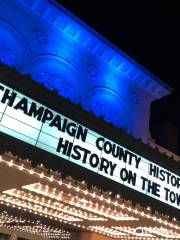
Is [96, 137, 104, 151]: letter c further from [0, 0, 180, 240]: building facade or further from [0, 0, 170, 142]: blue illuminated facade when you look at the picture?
[0, 0, 170, 142]: blue illuminated facade

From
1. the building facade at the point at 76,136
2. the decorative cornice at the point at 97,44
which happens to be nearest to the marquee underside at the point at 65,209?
the building facade at the point at 76,136

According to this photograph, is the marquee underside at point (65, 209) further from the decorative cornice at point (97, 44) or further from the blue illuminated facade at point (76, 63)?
the decorative cornice at point (97, 44)

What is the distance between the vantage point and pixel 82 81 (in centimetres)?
1388

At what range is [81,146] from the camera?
27.9ft

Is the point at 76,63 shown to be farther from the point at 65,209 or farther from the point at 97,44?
the point at 65,209

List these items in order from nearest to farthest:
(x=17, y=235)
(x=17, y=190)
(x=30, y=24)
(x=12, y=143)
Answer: (x=12, y=143)
(x=17, y=190)
(x=30, y=24)
(x=17, y=235)

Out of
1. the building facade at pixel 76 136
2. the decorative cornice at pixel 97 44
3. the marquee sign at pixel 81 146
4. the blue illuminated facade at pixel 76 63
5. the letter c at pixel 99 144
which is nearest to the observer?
the marquee sign at pixel 81 146

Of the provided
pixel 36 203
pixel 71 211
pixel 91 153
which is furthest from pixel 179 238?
pixel 91 153

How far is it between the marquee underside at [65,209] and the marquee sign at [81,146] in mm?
717

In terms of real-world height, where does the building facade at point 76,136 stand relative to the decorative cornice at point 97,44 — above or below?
below

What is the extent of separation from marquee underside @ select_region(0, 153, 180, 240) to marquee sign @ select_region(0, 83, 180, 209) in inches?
28.2

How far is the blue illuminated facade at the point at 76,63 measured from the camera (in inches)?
495

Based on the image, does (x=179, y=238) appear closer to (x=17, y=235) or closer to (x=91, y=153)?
(x=91, y=153)

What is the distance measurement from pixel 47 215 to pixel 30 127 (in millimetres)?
10300
